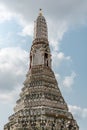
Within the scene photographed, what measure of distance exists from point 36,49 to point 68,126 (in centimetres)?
1383

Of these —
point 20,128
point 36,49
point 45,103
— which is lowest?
point 20,128

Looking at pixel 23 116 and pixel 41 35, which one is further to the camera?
pixel 41 35

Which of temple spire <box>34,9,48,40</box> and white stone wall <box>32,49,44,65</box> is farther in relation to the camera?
temple spire <box>34,9,48,40</box>

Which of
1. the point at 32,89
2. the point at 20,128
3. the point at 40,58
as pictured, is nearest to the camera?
the point at 20,128

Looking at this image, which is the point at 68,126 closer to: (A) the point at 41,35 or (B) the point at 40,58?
(B) the point at 40,58

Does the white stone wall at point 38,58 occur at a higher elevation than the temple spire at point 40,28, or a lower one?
lower

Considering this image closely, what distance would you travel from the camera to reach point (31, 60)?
188ft

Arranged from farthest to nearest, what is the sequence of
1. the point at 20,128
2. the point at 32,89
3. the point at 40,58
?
the point at 40,58 → the point at 32,89 → the point at 20,128

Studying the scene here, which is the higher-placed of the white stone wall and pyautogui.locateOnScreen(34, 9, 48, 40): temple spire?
pyautogui.locateOnScreen(34, 9, 48, 40): temple spire

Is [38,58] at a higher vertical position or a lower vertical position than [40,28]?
lower

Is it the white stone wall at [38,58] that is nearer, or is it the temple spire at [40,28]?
the white stone wall at [38,58]

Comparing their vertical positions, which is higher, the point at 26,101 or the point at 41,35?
the point at 41,35

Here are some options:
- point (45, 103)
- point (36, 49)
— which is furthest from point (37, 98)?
point (36, 49)

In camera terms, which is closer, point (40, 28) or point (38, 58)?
point (38, 58)
